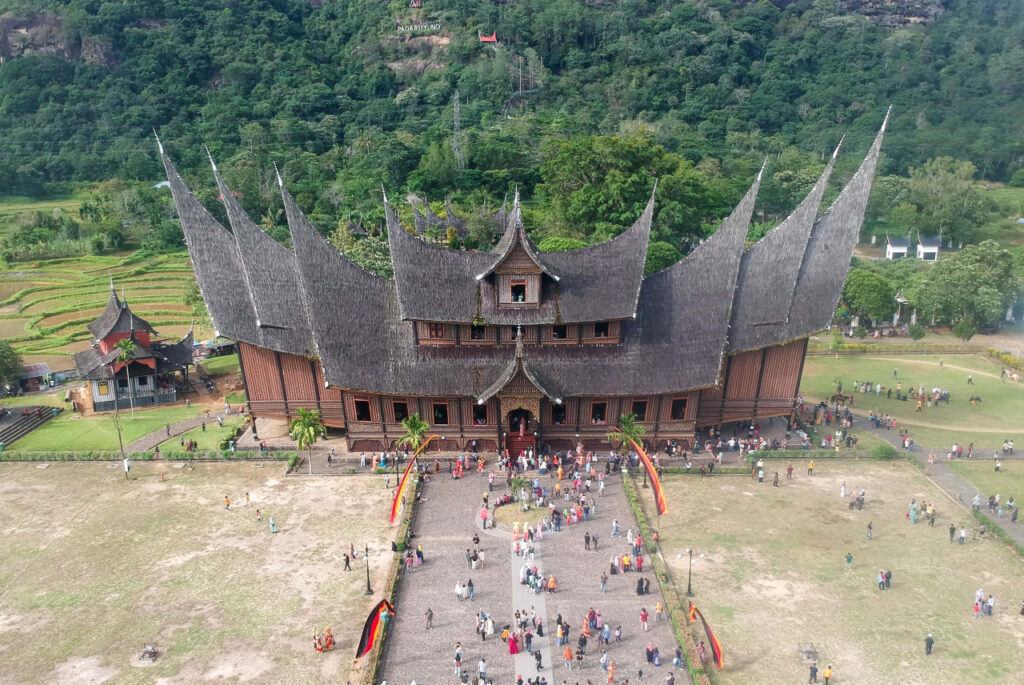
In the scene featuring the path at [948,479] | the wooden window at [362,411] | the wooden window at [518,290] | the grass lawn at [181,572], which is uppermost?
the wooden window at [518,290]

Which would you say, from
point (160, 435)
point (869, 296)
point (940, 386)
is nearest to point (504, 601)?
point (160, 435)

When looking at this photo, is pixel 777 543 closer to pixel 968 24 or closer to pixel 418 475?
pixel 418 475

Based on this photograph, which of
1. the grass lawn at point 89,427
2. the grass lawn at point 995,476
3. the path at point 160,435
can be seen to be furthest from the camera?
the grass lawn at point 89,427

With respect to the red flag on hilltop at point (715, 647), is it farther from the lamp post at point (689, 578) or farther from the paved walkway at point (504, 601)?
the lamp post at point (689, 578)

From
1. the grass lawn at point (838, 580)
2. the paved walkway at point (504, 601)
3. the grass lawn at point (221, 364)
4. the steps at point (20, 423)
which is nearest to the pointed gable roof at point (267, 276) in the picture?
the paved walkway at point (504, 601)

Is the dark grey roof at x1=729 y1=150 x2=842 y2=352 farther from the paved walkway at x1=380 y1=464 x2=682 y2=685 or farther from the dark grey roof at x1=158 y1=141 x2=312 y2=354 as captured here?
the dark grey roof at x1=158 y1=141 x2=312 y2=354


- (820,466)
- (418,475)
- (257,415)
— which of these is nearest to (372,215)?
(257,415)

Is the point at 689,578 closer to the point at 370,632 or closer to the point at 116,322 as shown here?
the point at 370,632
